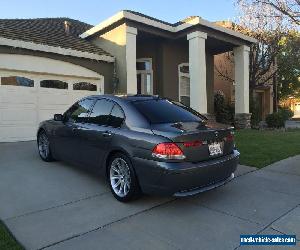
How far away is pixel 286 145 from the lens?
9836 millimetres

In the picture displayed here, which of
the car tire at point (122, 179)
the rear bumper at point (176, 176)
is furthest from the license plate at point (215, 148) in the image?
the car tire at point (122, 179)

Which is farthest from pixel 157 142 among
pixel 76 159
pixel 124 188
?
pixel 76 159

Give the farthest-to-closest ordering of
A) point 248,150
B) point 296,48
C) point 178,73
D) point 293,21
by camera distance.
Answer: point 296,48
point 178,73
point 293,21
point 248,150

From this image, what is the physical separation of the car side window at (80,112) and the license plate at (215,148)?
2379 mm

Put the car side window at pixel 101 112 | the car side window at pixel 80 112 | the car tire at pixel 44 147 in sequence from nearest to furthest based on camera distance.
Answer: the car side window at pixel 101 112
the car side window at pixel 80 112
the car tire at pixel 44 147

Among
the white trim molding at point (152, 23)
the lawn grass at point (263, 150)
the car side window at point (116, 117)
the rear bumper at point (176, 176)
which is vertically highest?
the white trim molding at point (152, 23)

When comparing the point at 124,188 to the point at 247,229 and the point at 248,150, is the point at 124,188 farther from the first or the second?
the point at 248,150

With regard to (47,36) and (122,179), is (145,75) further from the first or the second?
(122,179)

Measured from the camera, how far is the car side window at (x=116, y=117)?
4992 mm

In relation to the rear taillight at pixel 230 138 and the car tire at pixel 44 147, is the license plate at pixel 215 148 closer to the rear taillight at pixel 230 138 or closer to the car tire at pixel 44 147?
the rear taillight at pixel 230 138

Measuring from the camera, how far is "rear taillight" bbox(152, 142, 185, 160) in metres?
4.21

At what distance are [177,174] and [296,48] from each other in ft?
66.5

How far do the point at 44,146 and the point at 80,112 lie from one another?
1.78 meters

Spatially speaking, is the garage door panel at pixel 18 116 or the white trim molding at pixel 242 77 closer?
the garage door panel at pixel 18 116
